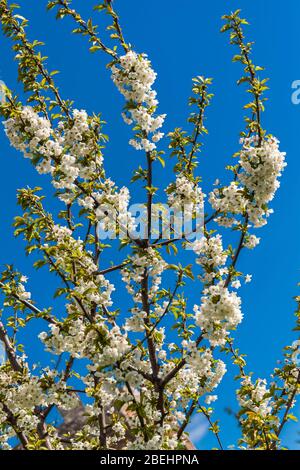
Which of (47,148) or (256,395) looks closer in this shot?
(47,148)

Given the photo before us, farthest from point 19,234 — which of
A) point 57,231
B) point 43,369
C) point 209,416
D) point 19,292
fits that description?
point 209,416

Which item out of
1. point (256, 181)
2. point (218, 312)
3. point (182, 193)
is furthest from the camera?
→ point (182, 193)

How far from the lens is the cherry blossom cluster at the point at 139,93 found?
6242 mm

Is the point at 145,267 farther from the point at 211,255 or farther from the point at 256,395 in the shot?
the point at 256,395

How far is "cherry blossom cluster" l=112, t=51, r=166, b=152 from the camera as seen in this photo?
6.24m

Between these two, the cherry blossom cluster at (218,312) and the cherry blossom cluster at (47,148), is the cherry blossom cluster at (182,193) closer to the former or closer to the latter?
the cherry blossom cluster at (47,148)

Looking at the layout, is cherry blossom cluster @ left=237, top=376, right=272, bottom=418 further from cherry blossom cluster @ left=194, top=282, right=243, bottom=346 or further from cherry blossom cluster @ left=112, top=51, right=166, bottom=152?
cherry blossom cluster @ left=112, top=51, right=166, bottom=152

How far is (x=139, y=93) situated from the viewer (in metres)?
6.27

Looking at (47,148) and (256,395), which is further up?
(47,148)

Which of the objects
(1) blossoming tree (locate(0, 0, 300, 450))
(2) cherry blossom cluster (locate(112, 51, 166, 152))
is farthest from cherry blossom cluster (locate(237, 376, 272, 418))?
(2) cherry blossom cluster (locate(112, 51, 166, 152))

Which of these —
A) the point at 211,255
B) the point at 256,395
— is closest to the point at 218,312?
the point at 211,255

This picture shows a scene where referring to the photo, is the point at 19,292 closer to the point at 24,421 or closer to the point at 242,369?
the point at 24,421

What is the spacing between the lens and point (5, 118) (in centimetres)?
661
